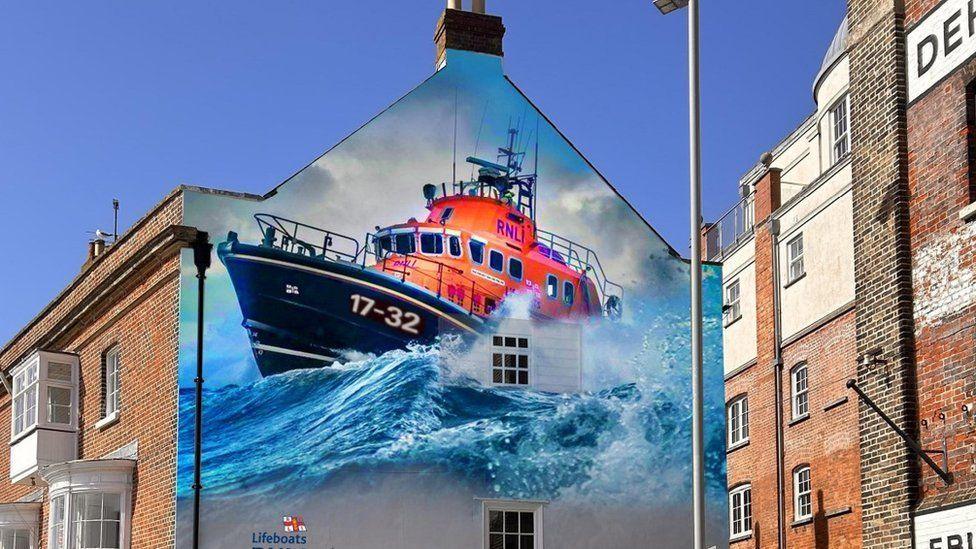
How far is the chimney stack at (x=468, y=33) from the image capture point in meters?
27.6

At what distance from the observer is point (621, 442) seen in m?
27.1

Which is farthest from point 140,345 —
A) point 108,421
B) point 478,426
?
point 478,426

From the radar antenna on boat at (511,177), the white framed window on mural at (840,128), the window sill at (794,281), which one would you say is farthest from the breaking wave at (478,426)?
the white framed window on mural at (840,128)

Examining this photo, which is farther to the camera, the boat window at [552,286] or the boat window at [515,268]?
the boat window at [552,286]

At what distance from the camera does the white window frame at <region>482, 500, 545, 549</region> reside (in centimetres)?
2566

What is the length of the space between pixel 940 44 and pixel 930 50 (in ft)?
0.79

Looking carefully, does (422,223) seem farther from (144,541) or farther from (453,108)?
(144,541)

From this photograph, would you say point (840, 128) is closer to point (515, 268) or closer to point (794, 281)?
point (794, 281)

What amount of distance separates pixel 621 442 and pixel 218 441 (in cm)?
797

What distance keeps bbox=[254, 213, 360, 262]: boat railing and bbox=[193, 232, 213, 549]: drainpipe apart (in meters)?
1.14

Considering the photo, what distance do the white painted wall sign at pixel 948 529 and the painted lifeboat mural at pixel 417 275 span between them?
1241cm

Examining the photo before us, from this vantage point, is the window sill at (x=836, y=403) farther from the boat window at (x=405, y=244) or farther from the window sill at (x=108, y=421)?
the window sill at (x=108, y=421)

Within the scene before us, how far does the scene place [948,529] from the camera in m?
14.8

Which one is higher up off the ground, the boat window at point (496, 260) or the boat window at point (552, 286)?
the boat window at point (496, 260)
